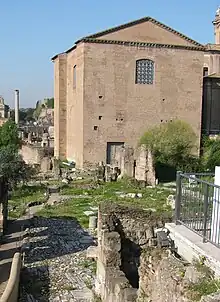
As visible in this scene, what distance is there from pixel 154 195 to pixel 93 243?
7.52m

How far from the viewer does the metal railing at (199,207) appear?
16.5 feet

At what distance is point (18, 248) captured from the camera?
11.1 meters

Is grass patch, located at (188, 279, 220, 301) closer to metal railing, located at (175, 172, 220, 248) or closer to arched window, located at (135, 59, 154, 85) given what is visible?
metal railing, located at (175, 172, 220, 248)

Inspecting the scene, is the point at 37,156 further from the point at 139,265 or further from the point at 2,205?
the point at 139,265

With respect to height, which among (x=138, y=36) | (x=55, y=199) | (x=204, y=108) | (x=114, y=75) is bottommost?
(x=55, y=199)

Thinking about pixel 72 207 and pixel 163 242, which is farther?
pixel 72 207

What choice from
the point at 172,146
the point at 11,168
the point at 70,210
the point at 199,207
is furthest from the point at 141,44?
the point at 199,207

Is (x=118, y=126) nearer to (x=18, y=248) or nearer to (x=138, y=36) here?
(x=138, y=36)

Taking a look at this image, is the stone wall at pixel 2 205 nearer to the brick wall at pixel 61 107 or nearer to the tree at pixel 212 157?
the tree at pixel 212 157

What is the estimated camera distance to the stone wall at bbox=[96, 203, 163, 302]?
702 centimetres

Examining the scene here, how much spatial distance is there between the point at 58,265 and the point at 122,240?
267 centimetres

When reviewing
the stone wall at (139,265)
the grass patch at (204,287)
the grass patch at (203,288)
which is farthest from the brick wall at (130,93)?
the grass patch at (203,288)

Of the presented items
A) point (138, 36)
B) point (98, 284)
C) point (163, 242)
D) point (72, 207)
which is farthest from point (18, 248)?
point (138, 36)

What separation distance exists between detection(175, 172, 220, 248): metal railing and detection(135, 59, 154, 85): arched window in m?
23.9
